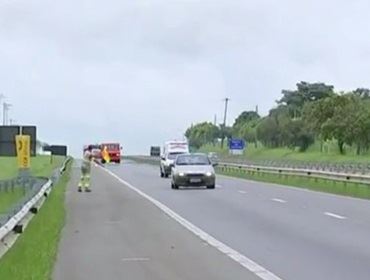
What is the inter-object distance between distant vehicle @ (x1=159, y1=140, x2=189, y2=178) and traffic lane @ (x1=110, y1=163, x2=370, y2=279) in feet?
96.6

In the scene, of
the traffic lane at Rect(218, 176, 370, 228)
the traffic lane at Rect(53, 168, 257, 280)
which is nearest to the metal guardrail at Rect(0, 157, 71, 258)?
the traffic lane at Rect(53, 168, 257, 280)

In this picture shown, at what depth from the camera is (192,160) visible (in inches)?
1780

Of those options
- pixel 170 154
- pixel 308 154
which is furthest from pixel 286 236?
pixel 308 154

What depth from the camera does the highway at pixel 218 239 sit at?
13.5 metres

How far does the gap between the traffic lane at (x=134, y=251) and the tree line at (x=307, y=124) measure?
72.9 meters

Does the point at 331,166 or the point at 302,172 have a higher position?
the point at 331,166

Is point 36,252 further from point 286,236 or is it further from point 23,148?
point 23,148

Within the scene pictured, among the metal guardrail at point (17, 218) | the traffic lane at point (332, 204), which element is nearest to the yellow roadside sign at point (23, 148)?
the metal guardrail at point (17, 218)

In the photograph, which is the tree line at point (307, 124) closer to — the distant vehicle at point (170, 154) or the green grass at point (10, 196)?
the distant vehicle at point (170, 154)

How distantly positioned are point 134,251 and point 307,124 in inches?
3811

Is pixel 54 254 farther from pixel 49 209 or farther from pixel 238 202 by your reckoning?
pixel 238 202

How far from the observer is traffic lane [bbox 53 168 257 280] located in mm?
13273

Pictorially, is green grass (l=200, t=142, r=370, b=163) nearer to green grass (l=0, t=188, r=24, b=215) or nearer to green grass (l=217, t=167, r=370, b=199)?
green grass (l=217, t=167, r=370, b=199)

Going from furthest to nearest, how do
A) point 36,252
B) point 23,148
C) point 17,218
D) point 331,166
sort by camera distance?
point 331,166 < point 23,148 < point 17,218 < point 36,252
